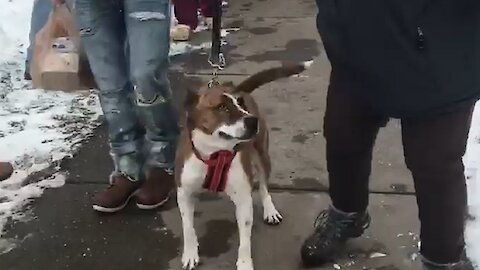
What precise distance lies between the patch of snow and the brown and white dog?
0.99m

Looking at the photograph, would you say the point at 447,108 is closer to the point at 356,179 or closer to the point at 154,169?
the point at 356,179

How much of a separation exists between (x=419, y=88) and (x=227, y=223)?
1.44 metres

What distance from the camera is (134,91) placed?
3.68 m

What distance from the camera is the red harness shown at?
124 inches

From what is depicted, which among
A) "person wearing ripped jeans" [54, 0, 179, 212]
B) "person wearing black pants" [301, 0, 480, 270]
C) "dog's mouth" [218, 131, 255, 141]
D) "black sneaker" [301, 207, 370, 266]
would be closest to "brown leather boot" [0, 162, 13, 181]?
"person wearing ripped jeans" [54, 0, 179, 212]

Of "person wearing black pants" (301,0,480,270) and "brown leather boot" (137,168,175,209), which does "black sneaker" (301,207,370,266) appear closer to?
"person wearing black pants" (301,0,480,270)

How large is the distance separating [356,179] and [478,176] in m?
1.22

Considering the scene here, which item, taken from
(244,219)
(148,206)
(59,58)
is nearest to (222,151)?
(244,219)

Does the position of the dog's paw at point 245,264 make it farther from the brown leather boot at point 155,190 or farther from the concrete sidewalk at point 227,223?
the brown leather boot at point 155,190

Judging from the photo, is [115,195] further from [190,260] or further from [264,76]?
[264,76]

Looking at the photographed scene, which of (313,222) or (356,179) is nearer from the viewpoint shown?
(356,179)

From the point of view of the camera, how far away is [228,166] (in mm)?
3191

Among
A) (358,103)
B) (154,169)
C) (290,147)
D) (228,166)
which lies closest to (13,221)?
(154,169)

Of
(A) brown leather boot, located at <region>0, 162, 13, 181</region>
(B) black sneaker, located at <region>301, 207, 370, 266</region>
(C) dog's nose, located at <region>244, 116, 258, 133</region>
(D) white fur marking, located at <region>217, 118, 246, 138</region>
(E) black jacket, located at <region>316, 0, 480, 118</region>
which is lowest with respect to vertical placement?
(A) brown leather boot, located at <region>0, 162, 13, 181</region>
